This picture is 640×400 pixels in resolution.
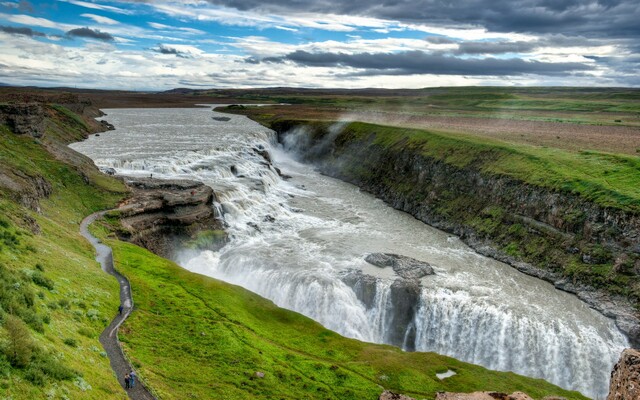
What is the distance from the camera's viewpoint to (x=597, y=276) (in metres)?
47.6

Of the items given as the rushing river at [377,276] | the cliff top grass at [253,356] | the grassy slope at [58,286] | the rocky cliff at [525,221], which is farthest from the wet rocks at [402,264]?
the grassy slope at [58,286]

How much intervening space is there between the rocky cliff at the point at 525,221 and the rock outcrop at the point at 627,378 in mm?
23449

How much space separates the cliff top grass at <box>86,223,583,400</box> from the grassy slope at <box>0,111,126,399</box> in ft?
9.11

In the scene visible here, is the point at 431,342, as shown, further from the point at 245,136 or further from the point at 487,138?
the point at 245,136

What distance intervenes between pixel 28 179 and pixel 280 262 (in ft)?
96.9

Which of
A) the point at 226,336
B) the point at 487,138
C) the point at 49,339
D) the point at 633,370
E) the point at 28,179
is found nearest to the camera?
the point at 633,370

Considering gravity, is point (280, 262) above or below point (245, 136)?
below

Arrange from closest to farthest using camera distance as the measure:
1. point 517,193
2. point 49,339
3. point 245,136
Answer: point 49,339
point 517,193
point 245,136

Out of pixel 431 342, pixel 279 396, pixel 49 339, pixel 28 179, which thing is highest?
pixel 28 179

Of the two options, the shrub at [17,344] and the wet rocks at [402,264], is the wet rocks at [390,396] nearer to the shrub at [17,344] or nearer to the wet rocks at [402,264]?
the shrub at [17,344]

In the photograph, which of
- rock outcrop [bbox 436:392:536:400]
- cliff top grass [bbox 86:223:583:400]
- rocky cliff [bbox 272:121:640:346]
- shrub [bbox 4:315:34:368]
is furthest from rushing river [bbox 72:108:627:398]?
shrub [bbox 4:315:34:368]

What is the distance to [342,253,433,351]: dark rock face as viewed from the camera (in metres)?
44.7

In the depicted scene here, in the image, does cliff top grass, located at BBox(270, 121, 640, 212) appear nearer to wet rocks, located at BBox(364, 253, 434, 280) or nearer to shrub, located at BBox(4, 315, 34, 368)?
wet rocks, located at BBox(364, 253, 434, 280)

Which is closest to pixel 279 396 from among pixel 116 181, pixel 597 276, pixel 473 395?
pixel 473 395
